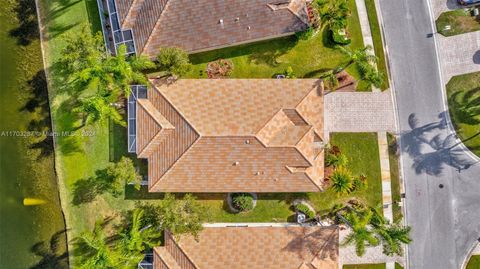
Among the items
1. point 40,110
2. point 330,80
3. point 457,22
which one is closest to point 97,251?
point 40,110

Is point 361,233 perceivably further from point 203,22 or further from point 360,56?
point 203,22

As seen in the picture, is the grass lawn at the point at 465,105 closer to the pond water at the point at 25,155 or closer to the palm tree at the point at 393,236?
the palm tree at the point at 393,236

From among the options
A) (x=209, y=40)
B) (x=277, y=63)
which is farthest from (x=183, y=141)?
(x=277, y=63)

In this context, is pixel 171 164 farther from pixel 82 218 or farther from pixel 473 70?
pixel 473 70

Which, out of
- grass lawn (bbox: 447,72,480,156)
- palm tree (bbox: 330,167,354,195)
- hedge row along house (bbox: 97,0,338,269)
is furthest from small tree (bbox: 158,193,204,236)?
grass lawn (bbox: 447,72,480,156)

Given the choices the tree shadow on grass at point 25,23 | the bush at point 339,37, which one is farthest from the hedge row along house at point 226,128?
the tree shadow on grass at point 25,23

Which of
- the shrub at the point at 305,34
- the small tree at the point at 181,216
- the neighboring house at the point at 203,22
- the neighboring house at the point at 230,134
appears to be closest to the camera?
the small tree at the point at 181,216
